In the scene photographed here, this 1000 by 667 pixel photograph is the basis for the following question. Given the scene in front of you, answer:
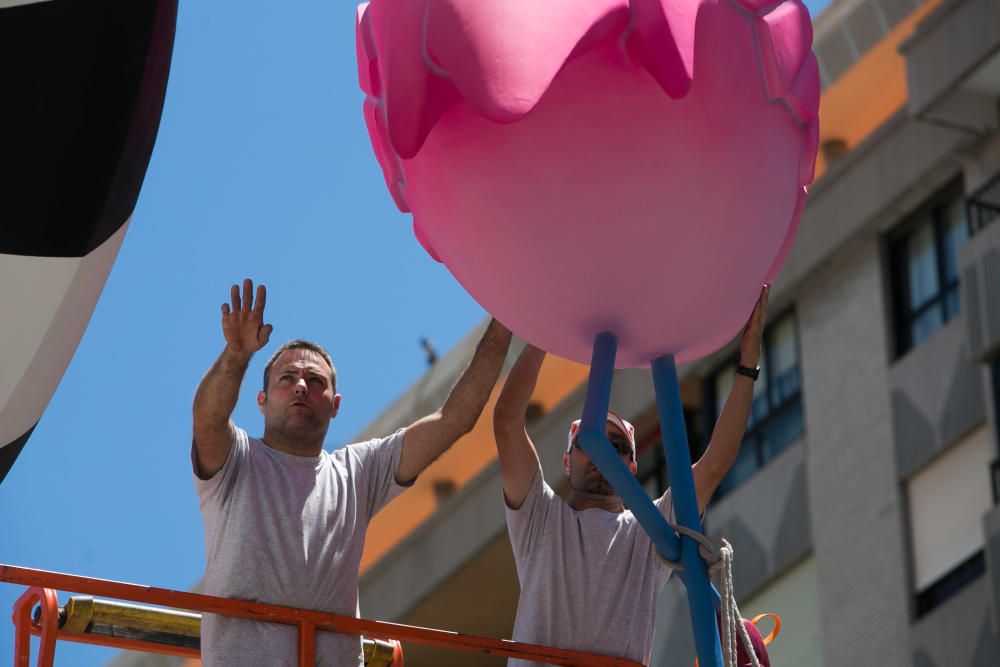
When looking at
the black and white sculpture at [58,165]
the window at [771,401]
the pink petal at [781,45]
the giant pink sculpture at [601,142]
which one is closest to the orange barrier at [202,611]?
the black and white sculpture at [58,165]

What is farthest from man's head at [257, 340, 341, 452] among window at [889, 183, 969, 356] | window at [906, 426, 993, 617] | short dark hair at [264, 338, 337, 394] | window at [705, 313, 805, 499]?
window at [705, 313, 805, 499]

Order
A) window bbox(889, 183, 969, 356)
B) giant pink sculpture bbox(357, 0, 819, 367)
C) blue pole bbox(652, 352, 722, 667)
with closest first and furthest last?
1. giant pink sculpture bbox(357, 0, 819, 367)
2. blue pole bbox(652, 352, 722, 667)
3. window bbox(889, 183, 969, 356)

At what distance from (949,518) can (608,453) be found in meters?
13.7

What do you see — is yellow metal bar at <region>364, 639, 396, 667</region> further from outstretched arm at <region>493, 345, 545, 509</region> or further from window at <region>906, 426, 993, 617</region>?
window at <region>906, 426, 993, 617</region>

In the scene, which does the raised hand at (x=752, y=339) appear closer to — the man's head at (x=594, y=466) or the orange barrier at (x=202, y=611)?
the man's head at (x=594, y=466)

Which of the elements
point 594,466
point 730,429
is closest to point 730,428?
point 730,429

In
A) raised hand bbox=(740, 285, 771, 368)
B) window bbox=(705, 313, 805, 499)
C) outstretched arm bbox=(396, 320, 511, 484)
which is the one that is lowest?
outstretched arm bbox=(396, 320, 511, 484)

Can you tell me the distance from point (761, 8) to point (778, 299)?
15852 mm

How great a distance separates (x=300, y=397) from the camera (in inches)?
250

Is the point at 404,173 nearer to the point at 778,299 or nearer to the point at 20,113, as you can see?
the point at 20,113

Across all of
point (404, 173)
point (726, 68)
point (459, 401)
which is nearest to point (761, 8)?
point (726, 68)

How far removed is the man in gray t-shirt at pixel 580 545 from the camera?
6316mm

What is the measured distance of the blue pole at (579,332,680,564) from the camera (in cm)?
551

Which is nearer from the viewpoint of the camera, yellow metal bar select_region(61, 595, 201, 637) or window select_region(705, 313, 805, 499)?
yellow metal bar select_region(61, 595, 201, 637)
